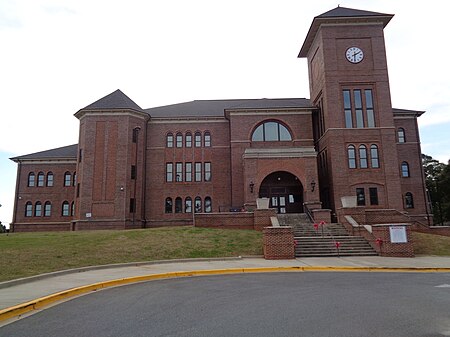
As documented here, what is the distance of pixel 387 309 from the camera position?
773 cm

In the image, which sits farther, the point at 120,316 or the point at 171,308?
the point at 171,308

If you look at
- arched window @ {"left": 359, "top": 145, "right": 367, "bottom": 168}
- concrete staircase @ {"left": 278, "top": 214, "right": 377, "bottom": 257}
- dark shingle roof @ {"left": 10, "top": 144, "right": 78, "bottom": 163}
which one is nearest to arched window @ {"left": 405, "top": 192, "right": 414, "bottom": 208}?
arched window @ {"left": 359, "top": 145, "right": 367, "bottom": 168}

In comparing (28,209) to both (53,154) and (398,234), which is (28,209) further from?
(398,234)

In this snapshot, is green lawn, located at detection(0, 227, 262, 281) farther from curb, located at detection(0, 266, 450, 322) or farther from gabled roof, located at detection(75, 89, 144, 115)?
gabled roof, located at detection(75, 89, 144, 115)

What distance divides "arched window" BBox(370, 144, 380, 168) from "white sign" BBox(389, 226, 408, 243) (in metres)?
13.8

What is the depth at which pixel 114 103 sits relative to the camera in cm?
3659

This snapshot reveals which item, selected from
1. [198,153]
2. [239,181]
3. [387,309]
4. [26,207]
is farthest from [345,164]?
[26,207]

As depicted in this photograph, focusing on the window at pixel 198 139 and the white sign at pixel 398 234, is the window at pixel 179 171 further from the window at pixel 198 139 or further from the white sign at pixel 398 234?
the white sign at pixel 398 234

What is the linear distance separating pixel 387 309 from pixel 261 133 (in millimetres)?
29963

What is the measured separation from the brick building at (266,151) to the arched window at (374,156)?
92mm

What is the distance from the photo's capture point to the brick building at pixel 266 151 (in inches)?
1262

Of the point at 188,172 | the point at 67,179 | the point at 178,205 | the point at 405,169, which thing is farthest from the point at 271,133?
the point at 67,179

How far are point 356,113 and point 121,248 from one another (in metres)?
23.9

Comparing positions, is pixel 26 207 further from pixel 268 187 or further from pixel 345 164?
pixel 345 164
